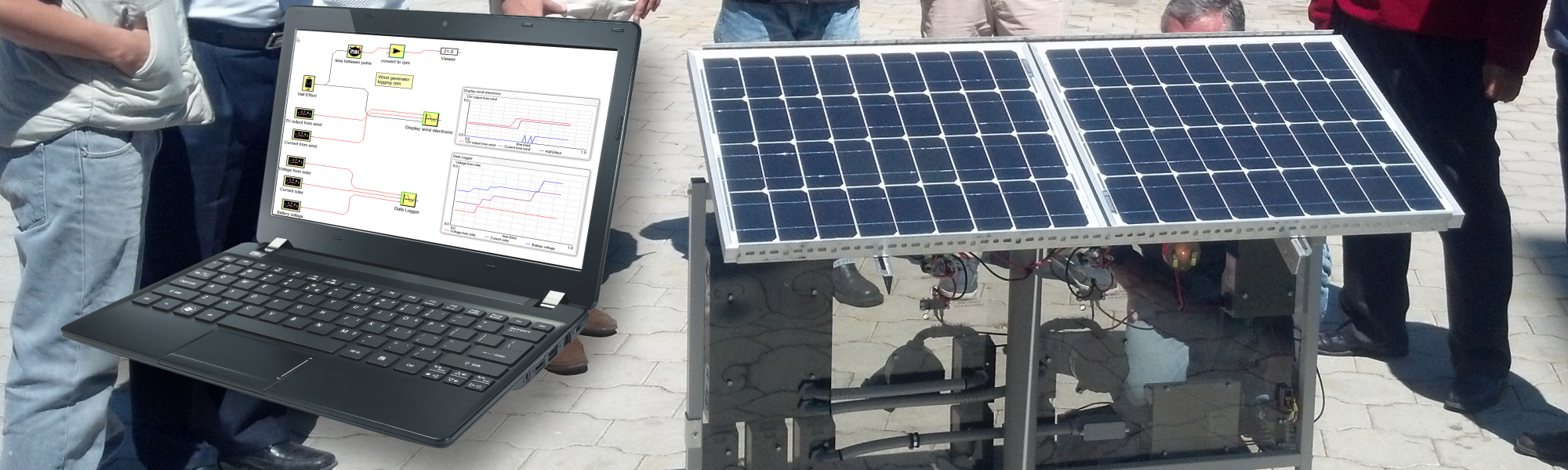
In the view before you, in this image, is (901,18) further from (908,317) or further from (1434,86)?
(908,317)

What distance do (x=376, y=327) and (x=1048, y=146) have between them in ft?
4.11

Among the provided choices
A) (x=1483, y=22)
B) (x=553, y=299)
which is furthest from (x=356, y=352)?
(x=1483, y=22)

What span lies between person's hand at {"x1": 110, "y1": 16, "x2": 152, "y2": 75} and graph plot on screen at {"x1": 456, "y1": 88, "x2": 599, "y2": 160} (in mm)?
740

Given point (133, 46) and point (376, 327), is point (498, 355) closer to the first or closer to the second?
point (376, 327)

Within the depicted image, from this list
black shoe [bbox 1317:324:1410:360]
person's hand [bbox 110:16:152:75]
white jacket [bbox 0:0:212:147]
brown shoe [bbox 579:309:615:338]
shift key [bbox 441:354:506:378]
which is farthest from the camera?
black shoe [bbox 1317:324:1410:360]

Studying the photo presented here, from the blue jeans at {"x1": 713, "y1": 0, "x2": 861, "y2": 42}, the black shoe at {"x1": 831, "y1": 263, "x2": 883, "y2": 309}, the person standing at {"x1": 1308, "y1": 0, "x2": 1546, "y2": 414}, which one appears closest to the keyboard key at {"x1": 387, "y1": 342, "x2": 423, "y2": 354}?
the black shoe at {"x1": 831, "y1": 263, "x2": 883, "y2": 309}

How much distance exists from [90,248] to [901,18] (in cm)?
764

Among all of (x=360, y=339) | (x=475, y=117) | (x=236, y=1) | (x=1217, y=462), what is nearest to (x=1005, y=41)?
(x=1217, y=462)

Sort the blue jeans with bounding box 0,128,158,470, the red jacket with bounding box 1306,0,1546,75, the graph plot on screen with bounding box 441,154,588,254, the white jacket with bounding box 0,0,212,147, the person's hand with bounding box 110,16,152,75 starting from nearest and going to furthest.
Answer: the graph plot on screen with bounding box 441,154,588,254 < the person's hand with bounding box 110,16,152,75 < the white jacket with bounding box 0,0,212,147 < the blue jeans with bounding box 0,128,158,470 < the red jacket with bounding box 1306,0,1546,75

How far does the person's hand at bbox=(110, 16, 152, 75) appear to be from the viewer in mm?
1960

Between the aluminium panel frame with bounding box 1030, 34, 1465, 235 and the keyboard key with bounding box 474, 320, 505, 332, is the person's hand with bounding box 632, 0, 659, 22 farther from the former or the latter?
the keyboard key with bounding box 474, 320, 505, 332

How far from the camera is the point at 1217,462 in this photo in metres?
2.57

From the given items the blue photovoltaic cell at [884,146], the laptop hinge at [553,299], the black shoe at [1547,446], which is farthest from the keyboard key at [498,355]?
the black shoe at [1547,446]

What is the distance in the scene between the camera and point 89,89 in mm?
2115
